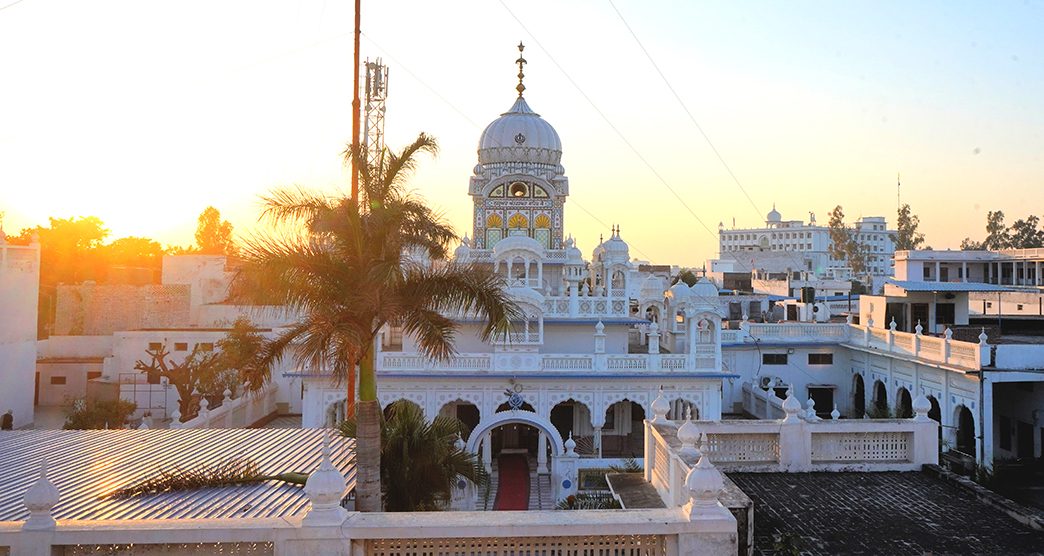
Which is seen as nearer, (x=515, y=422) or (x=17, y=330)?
(x=515, y=422)

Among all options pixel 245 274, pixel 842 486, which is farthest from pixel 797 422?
pixel 245 274

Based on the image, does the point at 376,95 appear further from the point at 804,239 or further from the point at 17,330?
Result: the point at 804,239

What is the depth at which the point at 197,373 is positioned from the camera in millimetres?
28688

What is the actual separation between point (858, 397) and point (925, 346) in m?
6.63

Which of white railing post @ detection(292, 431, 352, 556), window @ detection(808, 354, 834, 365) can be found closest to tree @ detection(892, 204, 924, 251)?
window @ detection(808, 354, 834, 365)

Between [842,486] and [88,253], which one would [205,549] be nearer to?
[842,486]

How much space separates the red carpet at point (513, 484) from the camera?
2149 cm

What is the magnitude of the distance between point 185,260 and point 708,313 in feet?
114

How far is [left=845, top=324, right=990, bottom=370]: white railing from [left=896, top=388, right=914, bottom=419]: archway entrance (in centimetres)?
159

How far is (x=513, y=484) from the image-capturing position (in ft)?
76.9

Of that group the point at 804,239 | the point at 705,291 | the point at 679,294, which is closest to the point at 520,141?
the point at 679,294

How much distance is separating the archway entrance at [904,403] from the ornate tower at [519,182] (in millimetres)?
14615

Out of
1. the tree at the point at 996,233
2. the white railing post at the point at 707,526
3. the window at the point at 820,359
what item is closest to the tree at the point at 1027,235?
the tree at the point at 996,233

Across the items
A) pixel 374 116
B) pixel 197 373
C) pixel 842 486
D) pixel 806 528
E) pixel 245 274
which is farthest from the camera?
pixel 374 116
